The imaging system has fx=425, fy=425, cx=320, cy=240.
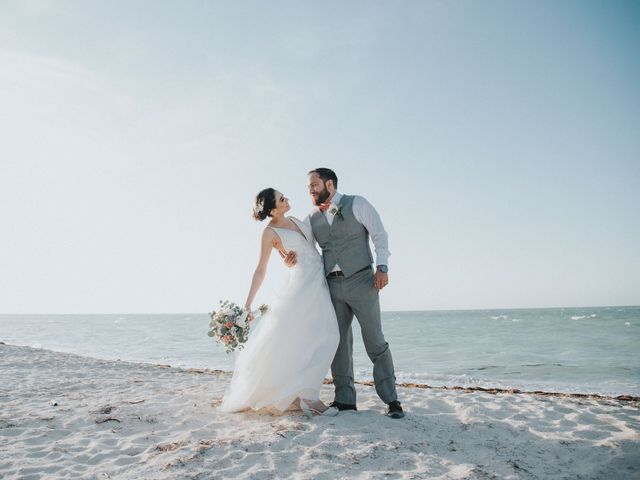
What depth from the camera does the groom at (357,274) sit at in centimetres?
409

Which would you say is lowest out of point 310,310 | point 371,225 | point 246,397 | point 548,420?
point 548,420

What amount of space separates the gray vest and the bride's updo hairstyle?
0.60 m

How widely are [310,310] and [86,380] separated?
4.65 metres

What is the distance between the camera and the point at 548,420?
13.6 feet

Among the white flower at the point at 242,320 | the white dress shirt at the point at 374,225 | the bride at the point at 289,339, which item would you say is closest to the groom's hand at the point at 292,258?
the bride at the point at 289,339

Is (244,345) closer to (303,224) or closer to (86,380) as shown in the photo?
(303,224)

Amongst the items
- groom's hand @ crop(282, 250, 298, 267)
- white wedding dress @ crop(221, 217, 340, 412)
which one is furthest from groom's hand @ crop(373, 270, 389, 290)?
groom's hand @ crop(282, 250, 298, 267)

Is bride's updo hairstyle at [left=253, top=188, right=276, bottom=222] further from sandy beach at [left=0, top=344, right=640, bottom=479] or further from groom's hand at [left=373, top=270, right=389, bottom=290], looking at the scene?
sandy beach at [left=0, top=344, right=640, bottom=479]

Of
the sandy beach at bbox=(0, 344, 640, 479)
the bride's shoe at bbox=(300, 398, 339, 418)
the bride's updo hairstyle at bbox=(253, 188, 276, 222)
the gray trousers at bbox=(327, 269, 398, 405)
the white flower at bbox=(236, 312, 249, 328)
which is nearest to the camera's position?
the sandy beach at bbox=(0, 344, 640, 479)

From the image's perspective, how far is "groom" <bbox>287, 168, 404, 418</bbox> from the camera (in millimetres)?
4090

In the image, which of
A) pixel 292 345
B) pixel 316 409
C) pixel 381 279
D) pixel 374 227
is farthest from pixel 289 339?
pixel 374 227

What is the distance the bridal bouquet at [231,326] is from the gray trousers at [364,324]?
930 millimetres

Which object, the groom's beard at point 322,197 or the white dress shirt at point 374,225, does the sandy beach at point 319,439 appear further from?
the groom's beard at point 322,197

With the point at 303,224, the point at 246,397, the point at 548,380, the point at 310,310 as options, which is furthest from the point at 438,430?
the point at 548,380
